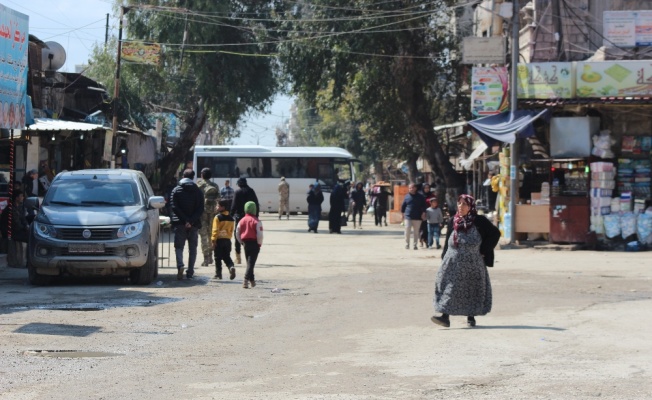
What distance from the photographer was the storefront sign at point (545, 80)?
27953mm

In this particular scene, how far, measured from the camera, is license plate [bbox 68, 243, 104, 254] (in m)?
16.7

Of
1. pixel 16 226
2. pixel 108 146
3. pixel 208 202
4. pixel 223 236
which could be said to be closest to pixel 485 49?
pixel 108 146

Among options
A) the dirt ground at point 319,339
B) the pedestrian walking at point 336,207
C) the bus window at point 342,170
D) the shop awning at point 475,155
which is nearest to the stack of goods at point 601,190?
the dirt ground at point 319,339

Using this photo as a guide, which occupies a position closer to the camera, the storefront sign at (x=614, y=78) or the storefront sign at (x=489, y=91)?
the storefront sign at (x=614, y=78)

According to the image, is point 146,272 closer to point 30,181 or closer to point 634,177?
point 30,181

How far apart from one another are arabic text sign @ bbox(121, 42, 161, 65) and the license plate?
1816 centimetres

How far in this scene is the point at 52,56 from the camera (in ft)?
103

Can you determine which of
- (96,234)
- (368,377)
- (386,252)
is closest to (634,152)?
(386,252)

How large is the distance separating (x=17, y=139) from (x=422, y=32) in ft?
63.6

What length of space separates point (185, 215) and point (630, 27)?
18.9m

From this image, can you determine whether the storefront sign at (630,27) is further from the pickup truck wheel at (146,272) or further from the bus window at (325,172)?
the bus window at (325,172)

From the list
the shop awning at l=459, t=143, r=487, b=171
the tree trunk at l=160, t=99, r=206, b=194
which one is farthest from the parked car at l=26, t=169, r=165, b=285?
the tree trunk at l=160, t=99, r=206, b=194

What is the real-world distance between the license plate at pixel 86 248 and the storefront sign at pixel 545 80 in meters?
15.3

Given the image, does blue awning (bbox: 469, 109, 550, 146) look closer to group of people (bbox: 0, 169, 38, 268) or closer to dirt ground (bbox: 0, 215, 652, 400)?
dirt ground (bbox: 0, 215, 652, 400)
